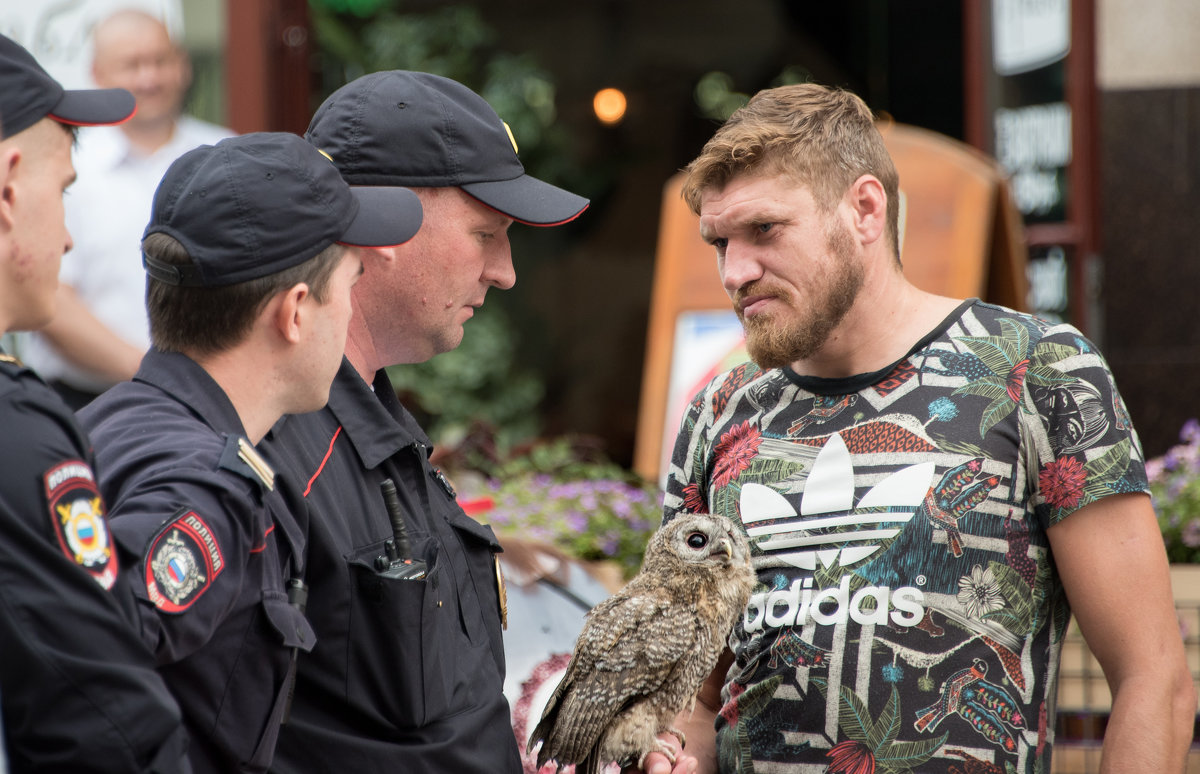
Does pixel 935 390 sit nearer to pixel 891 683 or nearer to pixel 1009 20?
pixel 891 683

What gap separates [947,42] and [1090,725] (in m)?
5.90

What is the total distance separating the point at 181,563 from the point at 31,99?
1.85 ft

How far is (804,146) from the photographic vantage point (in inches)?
83.5

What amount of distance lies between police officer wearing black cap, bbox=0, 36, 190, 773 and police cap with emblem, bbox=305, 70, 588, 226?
72 centimetres

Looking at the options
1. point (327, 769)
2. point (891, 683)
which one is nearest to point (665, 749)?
point (891, 683)

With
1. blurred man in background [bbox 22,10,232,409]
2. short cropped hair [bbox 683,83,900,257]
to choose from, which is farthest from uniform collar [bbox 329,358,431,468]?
blurred man in background [bbox 22,10,232,409]

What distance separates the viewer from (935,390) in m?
2.01

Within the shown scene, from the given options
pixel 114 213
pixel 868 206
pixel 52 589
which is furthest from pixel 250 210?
pixel 114 213

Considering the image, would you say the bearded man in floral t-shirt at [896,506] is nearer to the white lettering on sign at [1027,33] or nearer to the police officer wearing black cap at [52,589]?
the police officer wearing black cap at [52,589]

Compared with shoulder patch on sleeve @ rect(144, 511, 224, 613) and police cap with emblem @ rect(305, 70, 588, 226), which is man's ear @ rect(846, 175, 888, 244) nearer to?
police cap with emblem @ rect(305, 70, 588, 226)

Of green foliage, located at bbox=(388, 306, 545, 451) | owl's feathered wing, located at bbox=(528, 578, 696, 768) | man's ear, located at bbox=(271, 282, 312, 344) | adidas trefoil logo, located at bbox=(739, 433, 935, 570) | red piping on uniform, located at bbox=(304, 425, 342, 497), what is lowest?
green foliage, located at bbox=(388, 306, 545, 451)

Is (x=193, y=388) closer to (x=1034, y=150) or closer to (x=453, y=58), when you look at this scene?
(x=1034, y=150)

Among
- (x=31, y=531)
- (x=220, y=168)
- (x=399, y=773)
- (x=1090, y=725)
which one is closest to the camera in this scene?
(x=31, y=531)

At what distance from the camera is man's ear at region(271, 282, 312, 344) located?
1558 millimetres
